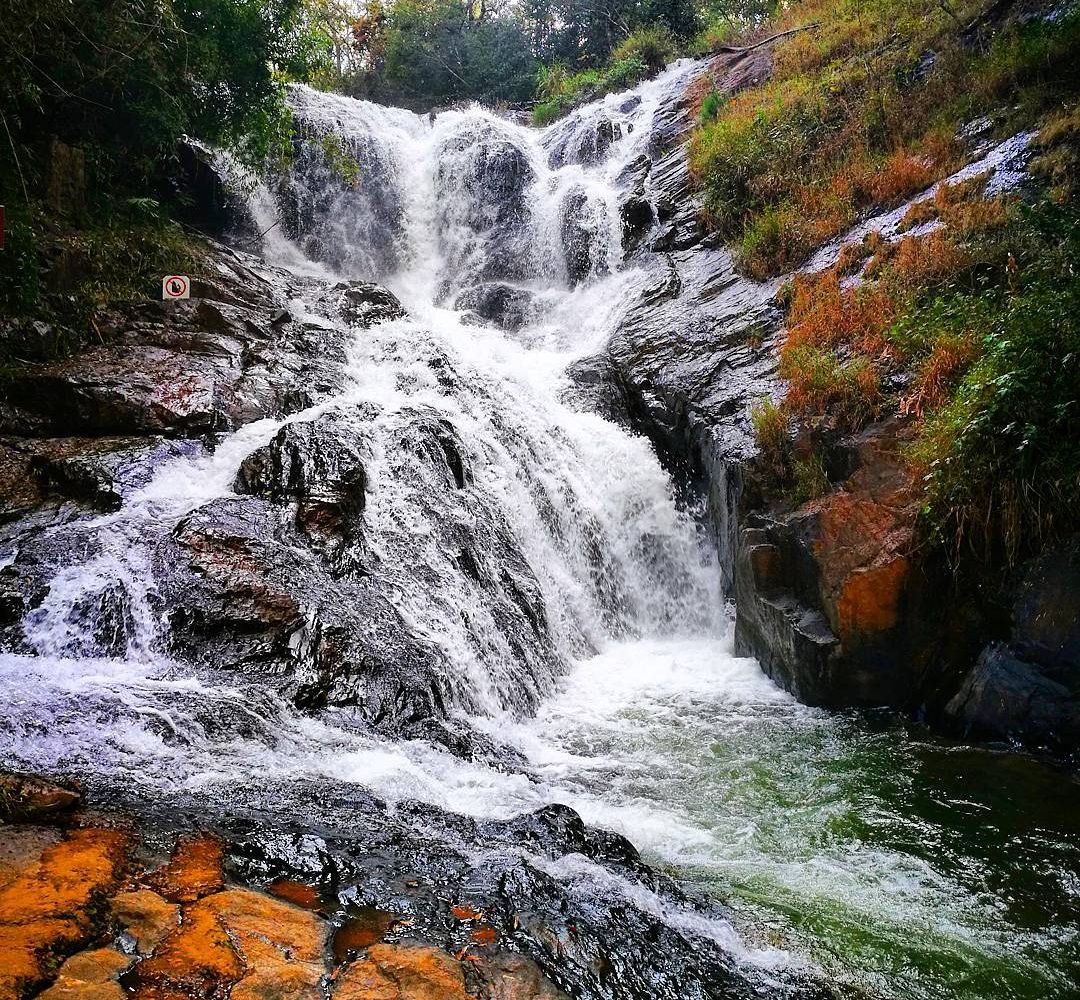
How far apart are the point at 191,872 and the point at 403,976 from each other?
→ 1.00 metres

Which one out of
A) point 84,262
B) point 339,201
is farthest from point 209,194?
point 84,262

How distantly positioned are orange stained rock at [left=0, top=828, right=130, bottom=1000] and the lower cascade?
452 millimetres

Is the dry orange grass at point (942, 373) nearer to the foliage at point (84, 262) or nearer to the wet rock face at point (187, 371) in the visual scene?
the wet rock face at point (187, 371)

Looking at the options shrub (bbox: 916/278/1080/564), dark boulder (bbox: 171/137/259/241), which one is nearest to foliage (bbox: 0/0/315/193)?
dark boulder (bbox: 171/137/259/241)

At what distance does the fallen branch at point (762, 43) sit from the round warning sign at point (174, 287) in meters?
13.8

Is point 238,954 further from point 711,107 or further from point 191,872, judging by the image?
point 711,107

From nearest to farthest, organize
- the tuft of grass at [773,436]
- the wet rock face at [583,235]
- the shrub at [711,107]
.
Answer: the tuft of grass at [773,436]
the wet rock face at [583,235]
the shrub at [711,107]

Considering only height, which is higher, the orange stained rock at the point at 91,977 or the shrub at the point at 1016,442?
the shrub at the point at 1016,442

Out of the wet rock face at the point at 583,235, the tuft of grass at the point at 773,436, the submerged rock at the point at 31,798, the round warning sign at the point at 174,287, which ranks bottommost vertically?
the submerged rock at the point at 31,798

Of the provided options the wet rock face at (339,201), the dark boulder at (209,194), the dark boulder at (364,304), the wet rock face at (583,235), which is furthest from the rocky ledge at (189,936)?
the wet rock face at (339,201)

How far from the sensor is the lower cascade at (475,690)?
3.26 meters

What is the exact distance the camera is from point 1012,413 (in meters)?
5.53

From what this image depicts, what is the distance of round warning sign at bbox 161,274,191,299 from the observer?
30.5 ft

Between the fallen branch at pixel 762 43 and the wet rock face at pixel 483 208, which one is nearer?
the fallen branch at pixel 762 43
